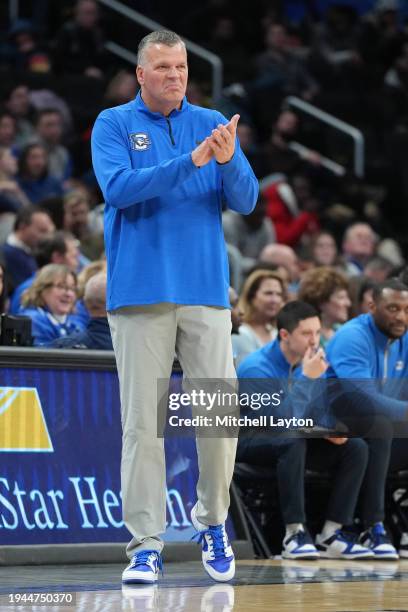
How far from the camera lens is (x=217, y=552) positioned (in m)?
5.58

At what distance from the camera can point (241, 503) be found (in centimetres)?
740

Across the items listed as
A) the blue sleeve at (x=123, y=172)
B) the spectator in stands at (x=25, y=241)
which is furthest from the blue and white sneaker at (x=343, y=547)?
the spectator in stands at (x=25, y=241)

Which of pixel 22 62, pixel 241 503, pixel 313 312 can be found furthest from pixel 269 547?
pixel 22 62

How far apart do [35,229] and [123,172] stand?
5.00m

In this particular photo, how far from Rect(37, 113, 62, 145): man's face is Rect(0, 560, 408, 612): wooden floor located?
7292mm

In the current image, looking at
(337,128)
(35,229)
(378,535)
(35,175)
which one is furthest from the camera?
(337,128)

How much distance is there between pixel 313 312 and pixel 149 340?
2550 millimetres

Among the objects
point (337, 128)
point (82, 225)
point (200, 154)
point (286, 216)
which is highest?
point (200, 154)

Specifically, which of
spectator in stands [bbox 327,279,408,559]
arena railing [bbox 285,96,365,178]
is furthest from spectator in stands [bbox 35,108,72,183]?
spectator in stands [bbox 327,279,408,559]

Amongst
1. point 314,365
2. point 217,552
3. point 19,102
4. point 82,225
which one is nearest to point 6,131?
point 19,102

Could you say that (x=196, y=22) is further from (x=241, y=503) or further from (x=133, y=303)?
(x=133, y=303)

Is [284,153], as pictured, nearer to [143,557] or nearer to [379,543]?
[379,543]

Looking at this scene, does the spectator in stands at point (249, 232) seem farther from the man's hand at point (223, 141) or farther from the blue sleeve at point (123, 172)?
the man's hand at point (223, 141)

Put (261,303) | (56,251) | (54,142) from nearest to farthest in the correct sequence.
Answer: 1. (261,303)
2. (56,251)
3. (54,142)
